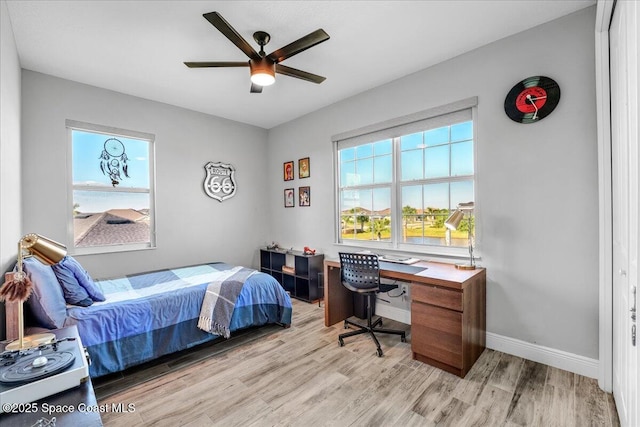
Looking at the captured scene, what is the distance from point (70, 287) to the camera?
2.21 m

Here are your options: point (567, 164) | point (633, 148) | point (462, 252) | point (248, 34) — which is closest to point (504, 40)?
point (567, 164)

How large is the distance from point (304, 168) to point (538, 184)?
2.93 metres

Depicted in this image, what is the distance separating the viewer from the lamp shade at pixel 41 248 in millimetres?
1282

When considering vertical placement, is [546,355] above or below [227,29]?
below

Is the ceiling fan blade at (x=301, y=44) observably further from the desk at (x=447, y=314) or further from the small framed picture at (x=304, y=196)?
the small framed picture at (x=304, y=196)

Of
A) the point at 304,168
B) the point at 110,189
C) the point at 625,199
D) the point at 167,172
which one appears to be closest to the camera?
the point at 625,199

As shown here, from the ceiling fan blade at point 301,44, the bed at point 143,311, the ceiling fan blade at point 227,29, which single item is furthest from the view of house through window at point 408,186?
the ceiling fan blade at point 227,29

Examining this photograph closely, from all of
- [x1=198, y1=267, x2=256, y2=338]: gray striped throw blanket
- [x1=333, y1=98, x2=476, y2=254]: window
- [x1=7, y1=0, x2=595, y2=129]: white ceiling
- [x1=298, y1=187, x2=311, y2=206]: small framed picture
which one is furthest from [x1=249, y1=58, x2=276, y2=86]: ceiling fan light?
[x1=298, y1=187, x2=311, y2=206]: small framed picture

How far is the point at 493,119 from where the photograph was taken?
2598 mm

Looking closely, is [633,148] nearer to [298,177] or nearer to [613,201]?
[613,201]

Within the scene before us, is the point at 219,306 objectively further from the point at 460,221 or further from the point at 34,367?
the point at 460,221

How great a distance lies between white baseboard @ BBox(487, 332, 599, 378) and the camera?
2.16 meters

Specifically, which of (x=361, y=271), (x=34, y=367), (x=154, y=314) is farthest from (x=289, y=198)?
(x=34, y=367)

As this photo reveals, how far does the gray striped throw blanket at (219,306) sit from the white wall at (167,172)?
5.11ft
